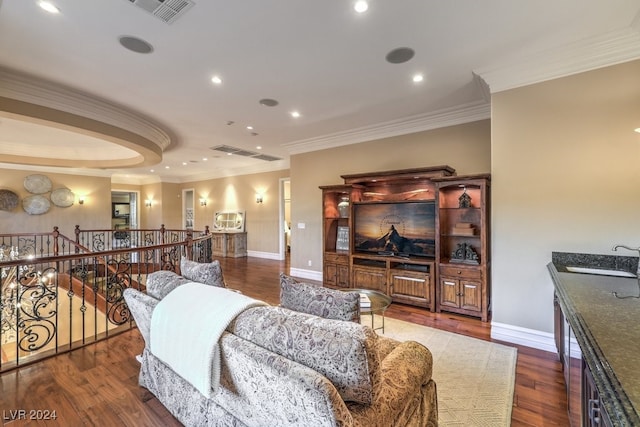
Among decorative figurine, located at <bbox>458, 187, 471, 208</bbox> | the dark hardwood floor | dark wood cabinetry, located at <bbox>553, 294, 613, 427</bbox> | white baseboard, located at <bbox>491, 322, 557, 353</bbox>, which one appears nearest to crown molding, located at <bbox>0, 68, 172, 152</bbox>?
the dark hardwood floor

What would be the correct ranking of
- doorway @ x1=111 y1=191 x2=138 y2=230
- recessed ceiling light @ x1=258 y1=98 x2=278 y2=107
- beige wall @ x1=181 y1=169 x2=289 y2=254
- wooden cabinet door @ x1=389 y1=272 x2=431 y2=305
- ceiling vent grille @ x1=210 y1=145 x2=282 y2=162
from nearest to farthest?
recessed ceiling light @ x1=258 y1=98 x2=278 y2=107 < wooden cabinet door @ x1=389 y1=272 x2=431 y2=305 < ceiling vent grille @ x1=210 y1=145 x2=282 y2=162 < beige wall @ x1=181 y1=169 x2=289 y2=254 < doorway @ x1=111 y1=191 x2=138 y2=230

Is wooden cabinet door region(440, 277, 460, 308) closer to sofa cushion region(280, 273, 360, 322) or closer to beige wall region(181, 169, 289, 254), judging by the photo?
sofa cushion region(280, 273, 360, 322)

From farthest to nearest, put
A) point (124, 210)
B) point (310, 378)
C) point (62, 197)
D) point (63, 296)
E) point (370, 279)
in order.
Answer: point (124, 210) → point (62, 197) → point (63, 296) → point (370, 279) → point (310, 378)

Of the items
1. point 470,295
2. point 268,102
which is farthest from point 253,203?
point 470,295

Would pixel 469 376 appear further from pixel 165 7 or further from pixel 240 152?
pixel 240 152

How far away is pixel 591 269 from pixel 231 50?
3.86m

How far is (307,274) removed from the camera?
6.03 meters

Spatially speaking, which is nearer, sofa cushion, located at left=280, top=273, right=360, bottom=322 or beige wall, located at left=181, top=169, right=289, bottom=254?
sofa cushion, located at left=280, top=273, right=360, bottom=322

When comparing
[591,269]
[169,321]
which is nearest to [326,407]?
[169,321]

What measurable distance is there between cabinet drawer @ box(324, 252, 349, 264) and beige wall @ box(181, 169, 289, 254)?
11.9 ft

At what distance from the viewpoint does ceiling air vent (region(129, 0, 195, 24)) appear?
2084 mm

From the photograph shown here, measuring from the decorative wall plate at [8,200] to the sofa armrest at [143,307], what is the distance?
8440 millimetres

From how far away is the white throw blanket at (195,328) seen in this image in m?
1.44

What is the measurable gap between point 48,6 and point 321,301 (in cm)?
297
